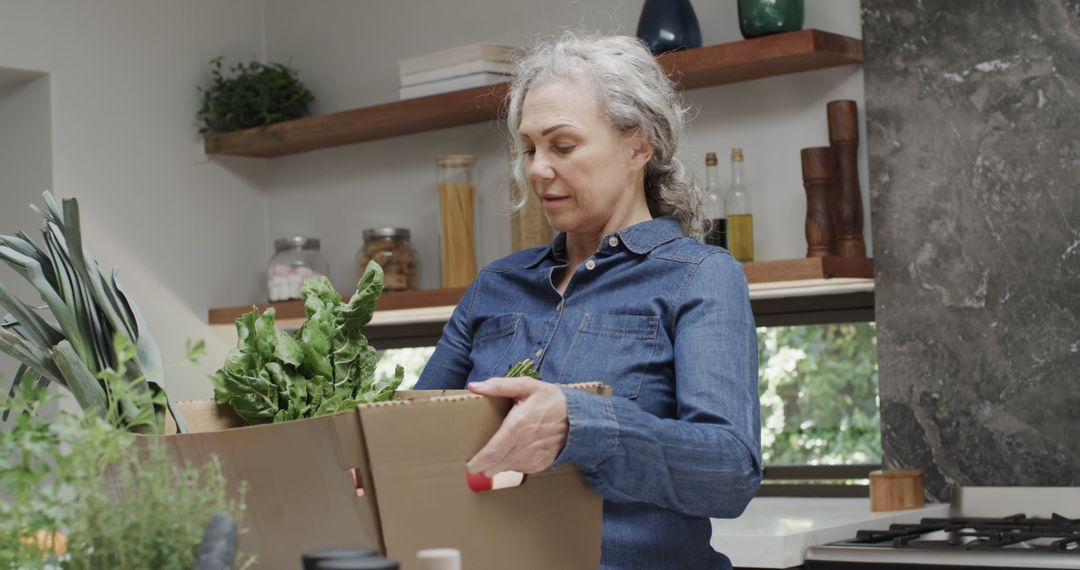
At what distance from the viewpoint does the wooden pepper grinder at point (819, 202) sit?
2.68 m

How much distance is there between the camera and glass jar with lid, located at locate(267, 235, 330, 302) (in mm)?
3578

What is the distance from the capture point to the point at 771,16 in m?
2.67

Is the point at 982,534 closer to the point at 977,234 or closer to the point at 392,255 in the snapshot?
the point at 977,234

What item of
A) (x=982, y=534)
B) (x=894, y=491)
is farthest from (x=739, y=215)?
(x=982, y=534)

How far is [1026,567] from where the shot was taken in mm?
1956

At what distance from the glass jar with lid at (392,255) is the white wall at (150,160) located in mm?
555

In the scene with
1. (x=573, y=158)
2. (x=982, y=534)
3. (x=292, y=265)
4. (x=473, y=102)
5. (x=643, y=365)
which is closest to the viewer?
(x=643, y=365)

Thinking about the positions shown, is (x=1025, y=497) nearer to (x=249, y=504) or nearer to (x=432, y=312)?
(x=432, y=312)

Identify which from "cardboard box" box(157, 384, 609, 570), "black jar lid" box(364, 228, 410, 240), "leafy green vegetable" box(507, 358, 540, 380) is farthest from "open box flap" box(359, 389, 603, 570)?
"black jar lid" box(364, 228, 410, 240)

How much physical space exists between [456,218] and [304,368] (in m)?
2.13

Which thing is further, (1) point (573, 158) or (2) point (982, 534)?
(2) point (982, 534)

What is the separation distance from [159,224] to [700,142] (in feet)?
5.16

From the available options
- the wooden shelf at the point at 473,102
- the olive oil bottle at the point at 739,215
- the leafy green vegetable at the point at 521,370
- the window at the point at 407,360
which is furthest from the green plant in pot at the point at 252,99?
the leafy green vegetable at the point at 521,370

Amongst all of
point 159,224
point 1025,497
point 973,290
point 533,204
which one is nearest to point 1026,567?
point 1025,497
